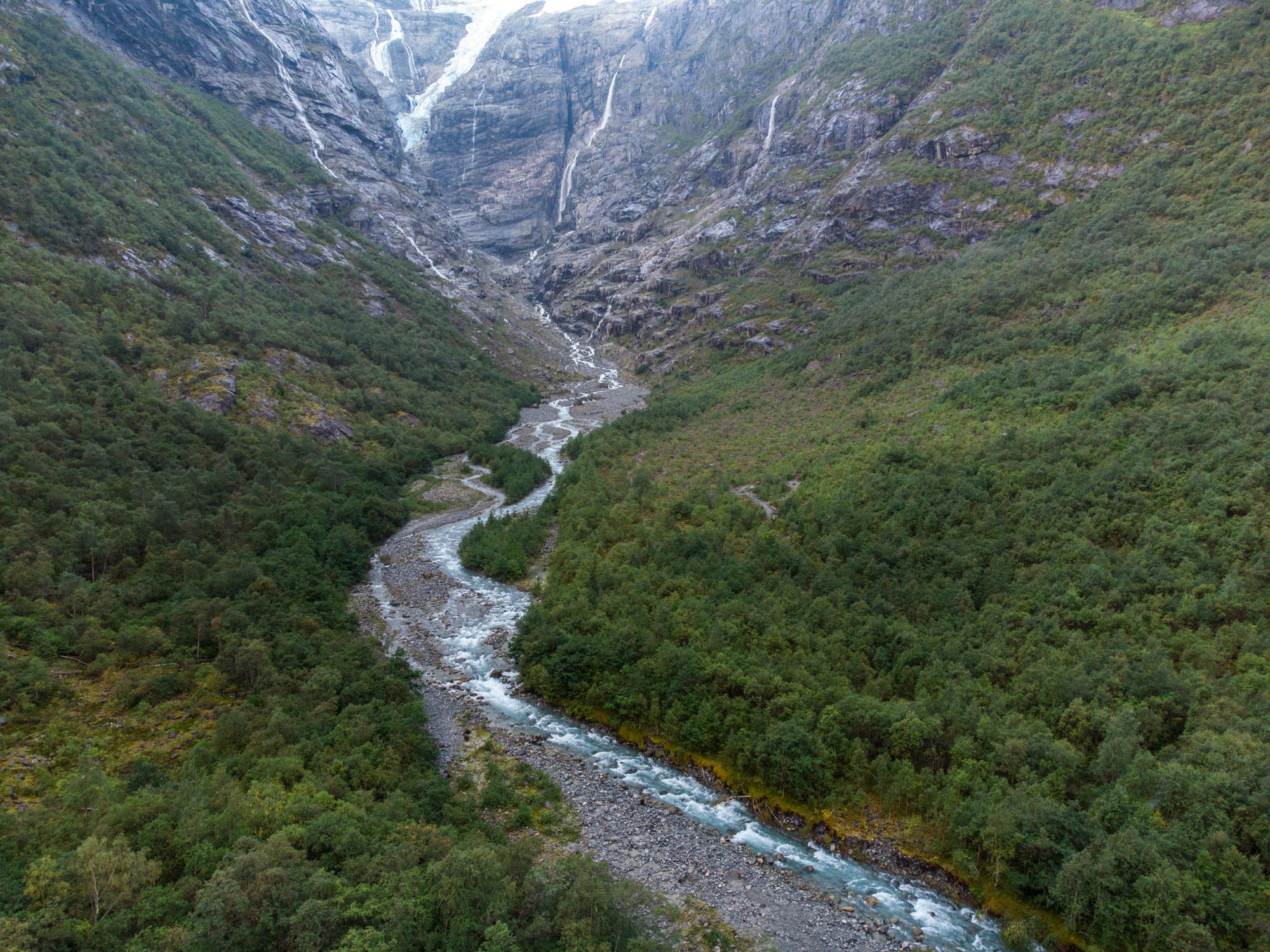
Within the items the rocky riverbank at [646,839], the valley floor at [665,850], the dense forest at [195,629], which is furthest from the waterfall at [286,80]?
the valley floor at [665,850]

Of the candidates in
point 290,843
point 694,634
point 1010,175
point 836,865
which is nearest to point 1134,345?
point 694,634

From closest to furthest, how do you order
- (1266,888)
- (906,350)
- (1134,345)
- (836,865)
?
(1266,888) → (836,865) → (1134,345) → (906,350)

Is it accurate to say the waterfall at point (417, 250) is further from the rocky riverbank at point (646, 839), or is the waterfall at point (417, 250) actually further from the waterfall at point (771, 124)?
the rocky riverbank at point (646, 839)

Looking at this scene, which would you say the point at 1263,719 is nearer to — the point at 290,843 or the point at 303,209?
the point at 290,843

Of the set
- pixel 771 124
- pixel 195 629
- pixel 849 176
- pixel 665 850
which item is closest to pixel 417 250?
pixel 771 124

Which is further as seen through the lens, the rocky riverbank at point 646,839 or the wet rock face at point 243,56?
the wet rock face at point 243,56

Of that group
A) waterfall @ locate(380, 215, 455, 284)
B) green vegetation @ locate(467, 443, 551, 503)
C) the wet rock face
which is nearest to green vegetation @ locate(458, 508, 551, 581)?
green vegetation @ locate(467, 443, 551, 503)
